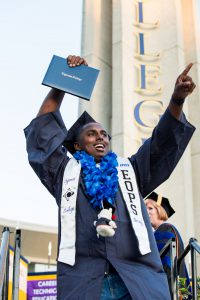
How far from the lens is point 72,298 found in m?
2.73

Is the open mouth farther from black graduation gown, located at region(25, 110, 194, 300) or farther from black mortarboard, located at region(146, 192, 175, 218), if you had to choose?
black mortarboard, located at region(146, 192, 175, 218)

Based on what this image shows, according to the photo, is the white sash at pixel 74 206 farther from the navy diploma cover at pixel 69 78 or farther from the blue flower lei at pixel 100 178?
the navy diploma cover at pixel 69 78

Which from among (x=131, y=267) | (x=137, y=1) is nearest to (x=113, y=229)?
(x=131, y=267)

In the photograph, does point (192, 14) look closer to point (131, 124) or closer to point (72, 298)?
point (131, 124)

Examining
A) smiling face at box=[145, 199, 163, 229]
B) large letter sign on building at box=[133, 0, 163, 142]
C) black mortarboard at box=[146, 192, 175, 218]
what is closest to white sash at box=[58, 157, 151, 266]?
smiling face at box=[145, 199, 163, 229]

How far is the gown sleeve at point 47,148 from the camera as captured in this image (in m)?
3.25

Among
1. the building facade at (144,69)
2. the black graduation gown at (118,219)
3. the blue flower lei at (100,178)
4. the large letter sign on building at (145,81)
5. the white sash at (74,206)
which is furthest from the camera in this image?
the large letter sign on building at (145,81)

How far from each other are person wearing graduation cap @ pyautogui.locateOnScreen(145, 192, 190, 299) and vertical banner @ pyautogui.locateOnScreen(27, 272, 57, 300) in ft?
11.3

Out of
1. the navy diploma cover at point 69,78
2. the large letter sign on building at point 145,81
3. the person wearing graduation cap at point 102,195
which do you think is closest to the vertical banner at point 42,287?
the large letter sign on building at point 145,81

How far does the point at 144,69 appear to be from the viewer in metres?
13.5

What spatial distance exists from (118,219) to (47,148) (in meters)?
0.65

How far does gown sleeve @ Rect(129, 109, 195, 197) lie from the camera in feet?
10.7

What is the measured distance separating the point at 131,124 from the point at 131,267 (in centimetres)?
981

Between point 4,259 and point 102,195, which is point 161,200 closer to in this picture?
point 4,259
